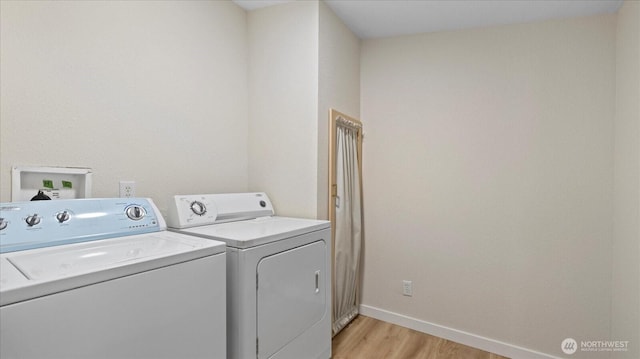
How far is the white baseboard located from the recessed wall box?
2.32 meters

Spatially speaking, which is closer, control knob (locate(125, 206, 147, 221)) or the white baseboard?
control knob (locate(125, 206, 147, 221))

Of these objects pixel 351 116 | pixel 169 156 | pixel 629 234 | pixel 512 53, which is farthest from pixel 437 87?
pixel 169 156

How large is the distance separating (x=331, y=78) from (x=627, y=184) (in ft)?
6.31

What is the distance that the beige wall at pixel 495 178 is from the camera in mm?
2117

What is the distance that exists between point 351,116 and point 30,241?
2137 millimetres

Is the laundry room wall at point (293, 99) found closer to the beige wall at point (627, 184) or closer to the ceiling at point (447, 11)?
the ceiling at point (447, 11)

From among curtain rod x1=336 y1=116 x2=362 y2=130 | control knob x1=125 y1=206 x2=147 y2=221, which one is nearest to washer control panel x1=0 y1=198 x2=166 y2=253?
control knob x1=125 y1=206 x2=147 y2=221

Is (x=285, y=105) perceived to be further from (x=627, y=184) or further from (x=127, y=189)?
(x=627, y=184)

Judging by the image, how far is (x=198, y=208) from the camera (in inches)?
67.3

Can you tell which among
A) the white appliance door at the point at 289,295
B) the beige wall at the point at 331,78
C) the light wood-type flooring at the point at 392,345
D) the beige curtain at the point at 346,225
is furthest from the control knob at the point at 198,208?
the light wood-type flooring at the point at 392,345

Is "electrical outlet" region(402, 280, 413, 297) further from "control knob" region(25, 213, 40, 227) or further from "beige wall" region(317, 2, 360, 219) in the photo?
"control knob" region(25, 213, 40, 227)

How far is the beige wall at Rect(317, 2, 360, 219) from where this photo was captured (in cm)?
215
